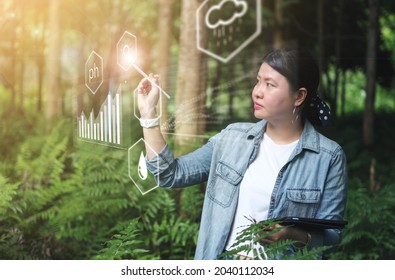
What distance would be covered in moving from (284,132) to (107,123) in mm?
920

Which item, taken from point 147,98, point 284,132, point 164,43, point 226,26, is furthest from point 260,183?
point 164,43

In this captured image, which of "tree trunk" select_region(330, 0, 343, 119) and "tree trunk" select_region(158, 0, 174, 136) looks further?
"tree trunk" select_region(330, 0, 343, 119)

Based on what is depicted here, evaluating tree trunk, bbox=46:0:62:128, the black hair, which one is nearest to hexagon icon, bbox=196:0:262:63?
the black hair

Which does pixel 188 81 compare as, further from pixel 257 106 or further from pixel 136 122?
pixel 257 106

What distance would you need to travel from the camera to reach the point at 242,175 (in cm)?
218

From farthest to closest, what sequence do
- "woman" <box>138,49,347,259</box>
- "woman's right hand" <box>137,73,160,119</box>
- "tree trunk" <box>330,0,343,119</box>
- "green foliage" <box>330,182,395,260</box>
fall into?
"tree trunk" <box>330,0,343,119</box> → "green foliage" <box>330,182,395,260</box> → "woman's right hand" <box>137,73,160,119</box> → "woman" <box>138,49,347,259</box>

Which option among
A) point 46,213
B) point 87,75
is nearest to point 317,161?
point 87,75

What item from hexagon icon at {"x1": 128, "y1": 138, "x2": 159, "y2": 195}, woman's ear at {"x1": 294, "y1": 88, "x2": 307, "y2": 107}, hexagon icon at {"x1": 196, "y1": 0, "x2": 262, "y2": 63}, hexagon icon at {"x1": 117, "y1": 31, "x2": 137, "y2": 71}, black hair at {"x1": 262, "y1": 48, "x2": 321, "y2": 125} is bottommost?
hexagon icon at {"x1": 128, "y1": 138, "x2": 159, "y2": 195}

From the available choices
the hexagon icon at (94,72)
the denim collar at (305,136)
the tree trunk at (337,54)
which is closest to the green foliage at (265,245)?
the denim collar at (305,136)

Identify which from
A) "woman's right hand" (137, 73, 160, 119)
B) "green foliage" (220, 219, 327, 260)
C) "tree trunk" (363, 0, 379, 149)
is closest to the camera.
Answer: "green foliage" (220, 219, 327, 260)

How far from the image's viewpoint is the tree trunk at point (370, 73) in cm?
348

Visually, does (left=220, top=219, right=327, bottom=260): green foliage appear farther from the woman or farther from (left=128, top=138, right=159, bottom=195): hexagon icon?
(left=128, top=138, right=159, bottom=195): hexagon icon

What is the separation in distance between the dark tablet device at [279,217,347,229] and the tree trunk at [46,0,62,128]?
6.68 ft

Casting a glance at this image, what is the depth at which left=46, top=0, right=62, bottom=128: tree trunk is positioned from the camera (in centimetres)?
369
